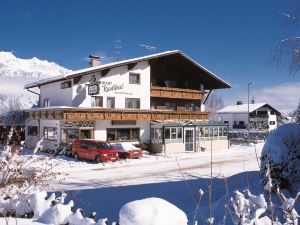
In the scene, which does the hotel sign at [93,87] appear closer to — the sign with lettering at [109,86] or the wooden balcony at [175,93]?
the sign with lettering at [109,86]

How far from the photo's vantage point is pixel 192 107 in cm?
4066

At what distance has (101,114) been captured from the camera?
30.1m

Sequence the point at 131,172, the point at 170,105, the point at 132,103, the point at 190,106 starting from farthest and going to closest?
the point at 190,106, the point at 170,105, the point at 132,103, the point at 131,172

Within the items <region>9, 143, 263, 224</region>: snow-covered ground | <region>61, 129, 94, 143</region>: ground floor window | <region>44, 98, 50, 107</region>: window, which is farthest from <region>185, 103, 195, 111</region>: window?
<region>44, 98, 50, 107</region>: window

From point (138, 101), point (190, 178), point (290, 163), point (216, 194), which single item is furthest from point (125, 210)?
point (138, 101)

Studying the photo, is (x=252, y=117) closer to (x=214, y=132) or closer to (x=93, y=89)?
(x=214, y=132)

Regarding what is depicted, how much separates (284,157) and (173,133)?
75.6 ft

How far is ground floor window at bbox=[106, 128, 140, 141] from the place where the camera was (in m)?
32.0

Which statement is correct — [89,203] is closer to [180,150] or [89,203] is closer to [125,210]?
[125,210]

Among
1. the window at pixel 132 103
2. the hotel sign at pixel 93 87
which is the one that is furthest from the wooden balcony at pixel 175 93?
the hotel sign at pixel 93 87

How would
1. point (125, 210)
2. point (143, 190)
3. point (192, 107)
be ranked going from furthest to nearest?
point (192, 107) → point (143, 190) → point (125, 210)

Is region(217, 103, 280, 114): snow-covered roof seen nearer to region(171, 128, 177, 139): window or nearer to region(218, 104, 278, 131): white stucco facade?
region(218, 104, 278, 131): white stucco facade

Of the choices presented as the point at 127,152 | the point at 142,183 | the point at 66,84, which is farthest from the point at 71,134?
the point at 142,183

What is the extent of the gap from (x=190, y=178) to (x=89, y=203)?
799 cm
